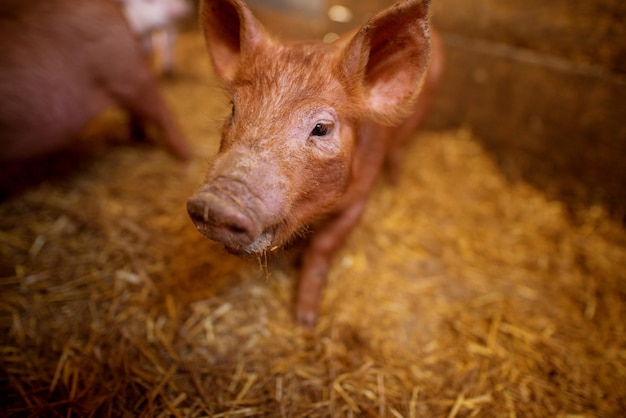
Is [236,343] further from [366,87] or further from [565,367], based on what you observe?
[565,367]

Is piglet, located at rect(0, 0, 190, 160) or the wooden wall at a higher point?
A: the wooden wall

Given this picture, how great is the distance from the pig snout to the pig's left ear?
932 millimetres

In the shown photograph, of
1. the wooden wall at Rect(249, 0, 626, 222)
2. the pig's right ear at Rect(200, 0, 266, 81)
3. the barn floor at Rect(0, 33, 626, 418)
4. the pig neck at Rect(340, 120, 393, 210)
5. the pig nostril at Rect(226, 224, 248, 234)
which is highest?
the wooden wall at Rect(249, 0, 626, 222)

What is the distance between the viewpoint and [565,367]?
2.53m

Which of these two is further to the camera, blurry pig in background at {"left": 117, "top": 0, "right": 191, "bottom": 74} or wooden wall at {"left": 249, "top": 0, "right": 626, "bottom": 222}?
blurry pig in background at {"left": 117, "top": 0, "right": 191, "bottom": 74}

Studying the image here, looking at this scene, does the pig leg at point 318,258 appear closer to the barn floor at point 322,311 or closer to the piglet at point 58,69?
the barn floor at point 322,311

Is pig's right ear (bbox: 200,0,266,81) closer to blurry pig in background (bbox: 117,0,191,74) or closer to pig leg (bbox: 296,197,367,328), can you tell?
pig leg (bbox: 296,197,367,328)

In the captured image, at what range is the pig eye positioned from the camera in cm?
195

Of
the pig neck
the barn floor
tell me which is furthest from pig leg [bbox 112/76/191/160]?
the pig neck

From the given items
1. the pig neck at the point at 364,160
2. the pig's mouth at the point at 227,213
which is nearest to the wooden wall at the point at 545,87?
the pig neck at the point at 364,160

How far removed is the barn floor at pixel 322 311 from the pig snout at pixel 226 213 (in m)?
0.37

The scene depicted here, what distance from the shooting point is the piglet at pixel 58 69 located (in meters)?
2.91

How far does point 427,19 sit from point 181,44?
5879mm

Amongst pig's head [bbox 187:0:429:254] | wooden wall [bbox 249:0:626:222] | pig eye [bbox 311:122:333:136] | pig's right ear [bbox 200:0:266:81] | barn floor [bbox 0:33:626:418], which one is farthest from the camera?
wooden wall [bbox 249:0:626:222]
